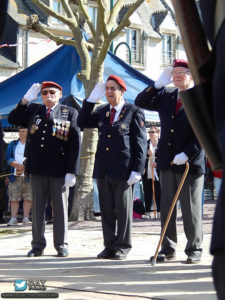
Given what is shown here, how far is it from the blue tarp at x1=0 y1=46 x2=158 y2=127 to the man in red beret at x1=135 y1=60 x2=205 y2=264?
21.6 feet

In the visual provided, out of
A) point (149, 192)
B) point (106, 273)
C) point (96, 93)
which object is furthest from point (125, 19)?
point (106, 273)

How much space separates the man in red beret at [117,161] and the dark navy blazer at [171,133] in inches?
12.4

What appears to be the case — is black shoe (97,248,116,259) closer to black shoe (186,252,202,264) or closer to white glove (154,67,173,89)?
black shoe (186,252,202,264)

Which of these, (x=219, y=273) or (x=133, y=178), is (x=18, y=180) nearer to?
(x=133, y=178)

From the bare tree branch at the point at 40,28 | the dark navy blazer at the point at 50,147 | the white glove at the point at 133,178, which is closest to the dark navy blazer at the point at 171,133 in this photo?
the white glove at the point at 133,178

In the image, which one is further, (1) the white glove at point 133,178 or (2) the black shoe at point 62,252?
(2) the black shoe at point 62,252

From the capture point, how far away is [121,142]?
285 inches

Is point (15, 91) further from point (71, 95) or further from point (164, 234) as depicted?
point (164, 234)

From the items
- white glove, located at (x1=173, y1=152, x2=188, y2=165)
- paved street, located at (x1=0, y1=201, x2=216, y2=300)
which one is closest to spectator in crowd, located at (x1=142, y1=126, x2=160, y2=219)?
paved street, located at (x1=0, y1=201, x2=216, y2=300)

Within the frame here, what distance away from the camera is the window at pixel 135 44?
139 ft

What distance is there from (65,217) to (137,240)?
1708mm

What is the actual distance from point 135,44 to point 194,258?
1460 inches

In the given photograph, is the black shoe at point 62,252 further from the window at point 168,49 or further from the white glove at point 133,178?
the window at point 168,49

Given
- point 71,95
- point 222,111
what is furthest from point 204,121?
point 71,95
